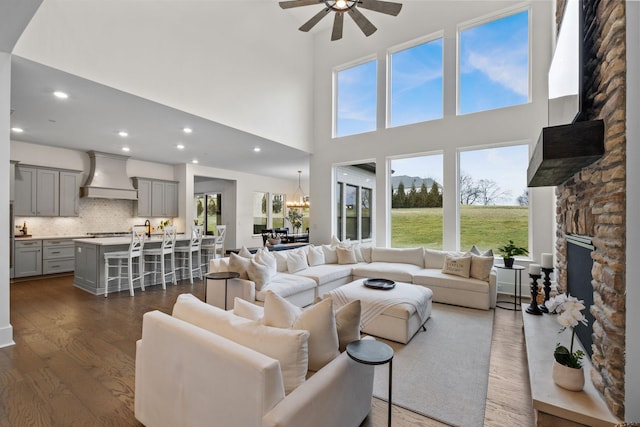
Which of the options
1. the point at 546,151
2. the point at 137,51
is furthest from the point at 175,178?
the point at 546,151

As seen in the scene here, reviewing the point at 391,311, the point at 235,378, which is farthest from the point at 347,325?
the point at 391,311

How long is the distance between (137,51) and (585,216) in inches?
212

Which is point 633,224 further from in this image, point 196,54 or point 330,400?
point 196,54

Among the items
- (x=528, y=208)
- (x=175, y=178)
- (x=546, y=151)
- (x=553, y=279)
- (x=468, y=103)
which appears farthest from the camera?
(x=175, y=178)

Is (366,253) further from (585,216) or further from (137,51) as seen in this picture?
(137,51)

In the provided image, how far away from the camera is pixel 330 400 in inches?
57.9

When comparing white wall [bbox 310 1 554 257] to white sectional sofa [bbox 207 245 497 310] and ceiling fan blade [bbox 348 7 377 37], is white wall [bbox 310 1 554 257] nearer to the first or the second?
white sectional sofa [bbox 207 245 497 310]

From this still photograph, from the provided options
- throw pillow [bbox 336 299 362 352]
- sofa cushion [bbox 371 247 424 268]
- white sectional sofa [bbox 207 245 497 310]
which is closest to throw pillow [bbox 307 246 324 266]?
white sectional sofa [bbox 207 245 497 310]

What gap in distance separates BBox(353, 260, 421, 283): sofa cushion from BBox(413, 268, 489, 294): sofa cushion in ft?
0.53

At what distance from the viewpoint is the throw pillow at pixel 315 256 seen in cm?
552

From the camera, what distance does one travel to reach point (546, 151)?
6.59ft

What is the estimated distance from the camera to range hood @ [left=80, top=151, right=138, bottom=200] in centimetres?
723

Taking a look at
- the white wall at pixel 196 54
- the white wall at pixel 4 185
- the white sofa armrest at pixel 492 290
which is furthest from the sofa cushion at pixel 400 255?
the white wall at pixel 4 185

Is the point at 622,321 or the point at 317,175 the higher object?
the point at 317,175
